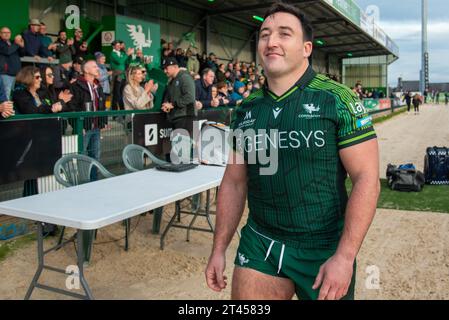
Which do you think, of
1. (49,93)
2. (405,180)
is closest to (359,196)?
(49,93)

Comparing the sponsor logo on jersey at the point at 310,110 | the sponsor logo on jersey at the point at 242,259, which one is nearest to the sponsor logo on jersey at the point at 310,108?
the sponsor logo on jersey at the point at 310,110

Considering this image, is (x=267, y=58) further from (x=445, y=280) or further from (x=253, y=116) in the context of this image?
(x=445, y=280)

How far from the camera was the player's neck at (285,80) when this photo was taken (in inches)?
85.5

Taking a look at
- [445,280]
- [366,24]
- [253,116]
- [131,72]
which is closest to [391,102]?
[366,24]

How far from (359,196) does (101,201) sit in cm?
249

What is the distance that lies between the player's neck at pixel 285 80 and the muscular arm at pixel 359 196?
14.9 inches

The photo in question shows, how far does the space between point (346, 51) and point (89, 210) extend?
156 ft

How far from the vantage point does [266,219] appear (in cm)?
224

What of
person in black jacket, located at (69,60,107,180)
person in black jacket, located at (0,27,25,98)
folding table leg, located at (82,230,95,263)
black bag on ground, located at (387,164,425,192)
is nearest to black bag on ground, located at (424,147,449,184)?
black bag on ground, located at (387,164,425,192)

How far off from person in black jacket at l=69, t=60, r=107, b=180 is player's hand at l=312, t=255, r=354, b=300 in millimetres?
5553

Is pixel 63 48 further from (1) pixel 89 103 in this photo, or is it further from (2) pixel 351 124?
(2) pixel 351 124

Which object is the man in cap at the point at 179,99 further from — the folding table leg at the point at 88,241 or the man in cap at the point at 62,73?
the folding table leg at the point at 88,241

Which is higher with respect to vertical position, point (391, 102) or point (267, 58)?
point (391, 102)
